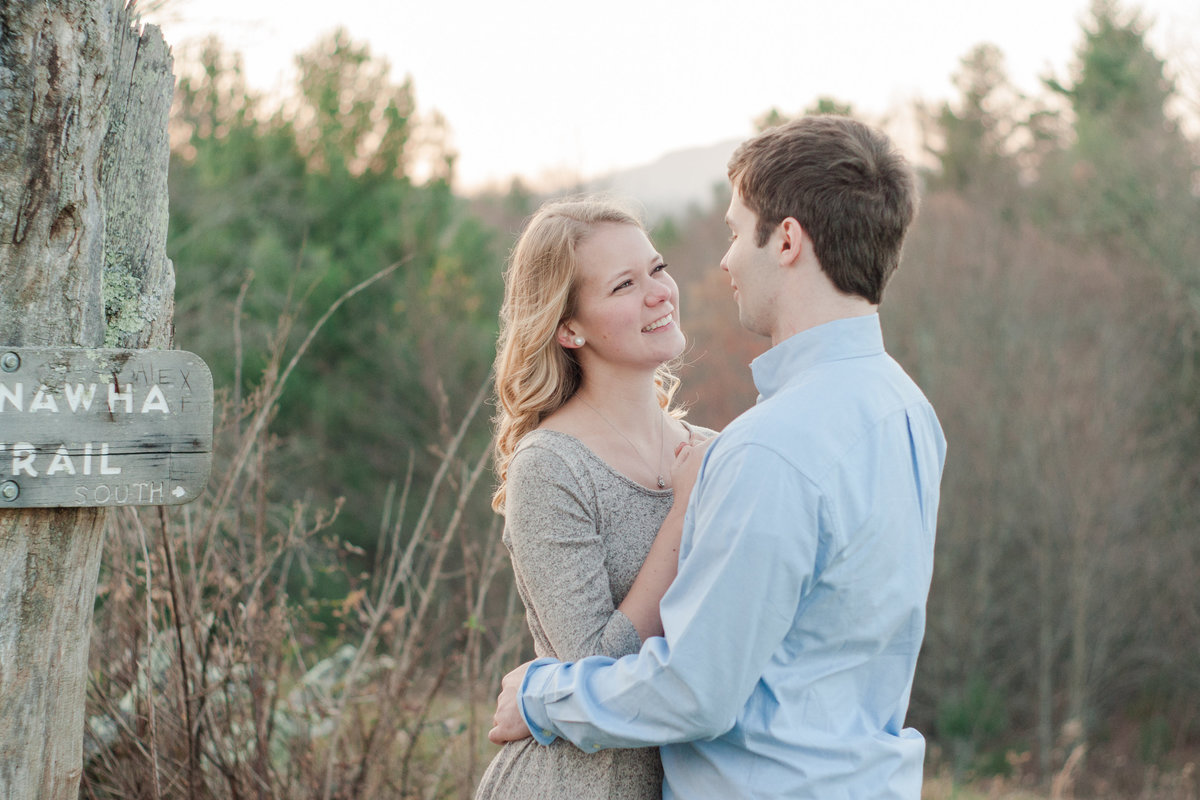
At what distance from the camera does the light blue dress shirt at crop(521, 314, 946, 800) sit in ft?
4.51

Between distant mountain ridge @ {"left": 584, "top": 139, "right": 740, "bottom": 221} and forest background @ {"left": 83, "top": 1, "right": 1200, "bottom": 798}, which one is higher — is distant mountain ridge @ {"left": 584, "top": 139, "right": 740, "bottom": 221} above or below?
above

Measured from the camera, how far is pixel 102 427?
1561 millimetres

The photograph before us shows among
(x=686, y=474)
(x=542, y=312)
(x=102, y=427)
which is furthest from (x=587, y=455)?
(x=102, y=427)

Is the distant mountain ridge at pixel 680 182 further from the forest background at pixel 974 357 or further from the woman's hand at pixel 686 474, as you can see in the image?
the woman's hand at pixel 686 474

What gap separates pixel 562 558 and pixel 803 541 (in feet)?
1.65

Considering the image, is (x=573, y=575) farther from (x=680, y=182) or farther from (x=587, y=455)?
(x=680, y=182)

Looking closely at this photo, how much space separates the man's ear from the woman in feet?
1.36

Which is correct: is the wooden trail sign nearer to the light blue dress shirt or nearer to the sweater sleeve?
the sweater sleeve

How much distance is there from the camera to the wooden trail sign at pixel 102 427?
59.0 inches

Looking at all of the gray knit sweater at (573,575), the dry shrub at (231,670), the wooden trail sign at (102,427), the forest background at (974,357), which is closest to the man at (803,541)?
the gray knit sweater at (573,575)

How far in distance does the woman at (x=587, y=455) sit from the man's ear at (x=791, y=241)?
0.41 metres

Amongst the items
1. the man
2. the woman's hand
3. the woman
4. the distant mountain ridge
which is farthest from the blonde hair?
the distant mountain ridge

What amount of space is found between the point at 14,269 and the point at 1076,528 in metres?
14.5

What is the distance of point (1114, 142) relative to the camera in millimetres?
15672
